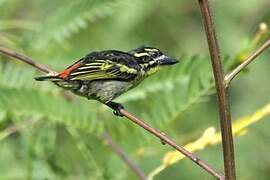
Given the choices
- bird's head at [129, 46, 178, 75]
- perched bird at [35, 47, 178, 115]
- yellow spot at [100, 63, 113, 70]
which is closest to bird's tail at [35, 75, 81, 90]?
perched bird at [35, 47, 178, 115]

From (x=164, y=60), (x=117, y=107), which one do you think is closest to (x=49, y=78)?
(x=117, y=107)

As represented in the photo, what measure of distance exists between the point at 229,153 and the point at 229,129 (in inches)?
3.7

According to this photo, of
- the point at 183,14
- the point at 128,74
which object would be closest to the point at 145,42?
the point at 183,14

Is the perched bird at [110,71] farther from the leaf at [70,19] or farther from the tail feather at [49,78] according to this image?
the leaf at [70,19]

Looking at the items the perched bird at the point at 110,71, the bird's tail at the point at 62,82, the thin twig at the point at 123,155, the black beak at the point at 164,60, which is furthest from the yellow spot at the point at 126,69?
the thin twig at the point at 123,155

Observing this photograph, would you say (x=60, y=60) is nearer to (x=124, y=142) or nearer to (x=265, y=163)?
(x=124, y=142)

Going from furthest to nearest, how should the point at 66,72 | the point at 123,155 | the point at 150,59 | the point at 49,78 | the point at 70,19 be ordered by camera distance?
the point at 70,19
the point at 123,155
the point at 150,59
the point at 66,72
the point at 49,78

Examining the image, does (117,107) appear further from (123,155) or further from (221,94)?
(221,94)

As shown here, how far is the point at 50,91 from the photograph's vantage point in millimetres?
4301

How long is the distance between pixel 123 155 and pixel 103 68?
0.54 metres

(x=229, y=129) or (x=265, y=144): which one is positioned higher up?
(x=229, y=129)

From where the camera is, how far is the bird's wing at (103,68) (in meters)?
3.49

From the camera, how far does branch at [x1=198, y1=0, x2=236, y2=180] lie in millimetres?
2455

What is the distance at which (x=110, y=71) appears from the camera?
363 centimetres
